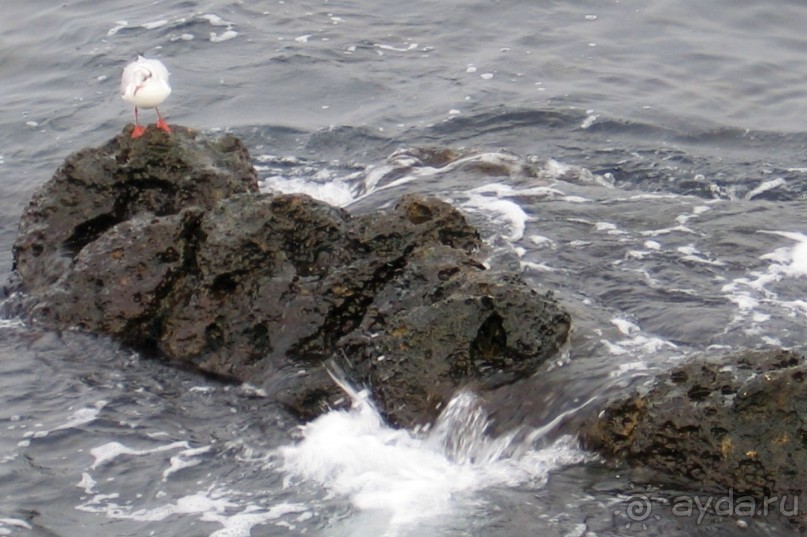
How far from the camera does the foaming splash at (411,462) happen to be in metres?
5.46

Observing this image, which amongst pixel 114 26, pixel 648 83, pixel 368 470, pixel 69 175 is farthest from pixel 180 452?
pixel 114 26

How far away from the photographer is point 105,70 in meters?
13.4

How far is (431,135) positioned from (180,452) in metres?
5.71

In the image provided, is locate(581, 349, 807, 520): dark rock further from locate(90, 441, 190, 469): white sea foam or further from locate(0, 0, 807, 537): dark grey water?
locate(90, 441, 190, 469): white sea foam

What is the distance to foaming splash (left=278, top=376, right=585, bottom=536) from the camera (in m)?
5.46

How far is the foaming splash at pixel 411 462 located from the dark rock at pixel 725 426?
39 cm

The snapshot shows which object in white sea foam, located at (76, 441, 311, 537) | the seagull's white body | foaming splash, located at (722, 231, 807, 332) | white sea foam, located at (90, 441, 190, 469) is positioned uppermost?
the seagull's white body

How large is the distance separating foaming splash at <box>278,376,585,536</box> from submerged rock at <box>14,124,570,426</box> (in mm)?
144

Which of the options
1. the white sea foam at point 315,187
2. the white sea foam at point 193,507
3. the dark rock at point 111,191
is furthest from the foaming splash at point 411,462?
the white sea foam at point 315,187

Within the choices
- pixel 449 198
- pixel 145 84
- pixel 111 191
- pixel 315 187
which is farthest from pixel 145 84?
pixel 449 198

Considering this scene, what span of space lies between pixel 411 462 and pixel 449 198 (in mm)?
3534

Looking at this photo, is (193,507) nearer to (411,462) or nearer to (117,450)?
(117,450)

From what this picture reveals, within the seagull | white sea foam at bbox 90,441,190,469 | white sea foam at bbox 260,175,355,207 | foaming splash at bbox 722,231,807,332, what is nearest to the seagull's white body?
the seagull

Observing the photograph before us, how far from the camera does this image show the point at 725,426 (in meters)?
5.18
